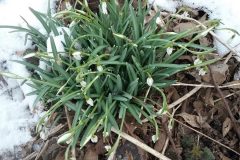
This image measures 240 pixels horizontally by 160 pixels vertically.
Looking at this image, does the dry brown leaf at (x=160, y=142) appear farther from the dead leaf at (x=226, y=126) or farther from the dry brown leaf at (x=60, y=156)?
the dry brown leaf at (x=60, y=156)

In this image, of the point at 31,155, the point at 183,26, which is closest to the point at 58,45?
the point at 31,155

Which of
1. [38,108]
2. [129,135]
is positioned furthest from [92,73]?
[38,108]

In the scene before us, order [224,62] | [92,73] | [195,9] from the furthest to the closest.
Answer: [195,9]
[224,62]
[92,73]

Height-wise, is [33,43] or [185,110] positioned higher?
[33,43]

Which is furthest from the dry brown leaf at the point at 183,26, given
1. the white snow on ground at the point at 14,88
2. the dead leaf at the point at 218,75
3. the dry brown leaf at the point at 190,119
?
the white snow on ground at the point at 14,88

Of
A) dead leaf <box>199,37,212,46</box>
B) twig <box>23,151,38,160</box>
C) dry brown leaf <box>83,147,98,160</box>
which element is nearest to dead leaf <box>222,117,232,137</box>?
dead leaf <box>199,37,212,46</box>

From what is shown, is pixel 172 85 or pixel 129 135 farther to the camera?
pixel 172 85

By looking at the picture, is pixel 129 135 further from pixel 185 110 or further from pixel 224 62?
pixel 224 62
